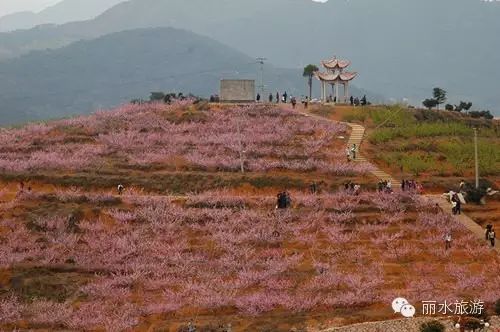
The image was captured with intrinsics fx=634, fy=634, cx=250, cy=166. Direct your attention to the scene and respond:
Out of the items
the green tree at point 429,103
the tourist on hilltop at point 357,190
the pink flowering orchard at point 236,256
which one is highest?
the green tree at point 429,103

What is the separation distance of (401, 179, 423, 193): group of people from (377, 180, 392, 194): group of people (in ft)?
3.47

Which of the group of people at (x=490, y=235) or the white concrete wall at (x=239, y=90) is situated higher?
the white concrete wall at (x=239, y=90)

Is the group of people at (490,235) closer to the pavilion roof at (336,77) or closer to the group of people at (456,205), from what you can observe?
the group of people at (456,205)

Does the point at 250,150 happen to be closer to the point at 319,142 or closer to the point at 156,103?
the point at 319,142

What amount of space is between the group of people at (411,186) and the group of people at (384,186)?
1.06 meters

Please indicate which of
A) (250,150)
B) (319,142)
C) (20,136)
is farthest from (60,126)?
(319,142)

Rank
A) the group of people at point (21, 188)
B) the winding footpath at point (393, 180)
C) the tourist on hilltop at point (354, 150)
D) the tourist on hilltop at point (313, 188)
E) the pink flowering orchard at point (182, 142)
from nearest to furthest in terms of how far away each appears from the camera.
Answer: the winding footpath at point (393, 180) → the group of people at point (21, 188) → the tourist on hilltop at point (313, 188) → the pink flowering orchard at point (182, 142) → the tourist on hilltop at point (354, 150)

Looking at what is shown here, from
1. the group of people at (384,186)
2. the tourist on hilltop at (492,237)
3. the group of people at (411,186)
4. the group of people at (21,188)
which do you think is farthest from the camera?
the group of people at (21,188)

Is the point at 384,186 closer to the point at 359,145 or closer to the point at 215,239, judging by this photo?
the point at 359,145

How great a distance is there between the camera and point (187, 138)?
6450 cm

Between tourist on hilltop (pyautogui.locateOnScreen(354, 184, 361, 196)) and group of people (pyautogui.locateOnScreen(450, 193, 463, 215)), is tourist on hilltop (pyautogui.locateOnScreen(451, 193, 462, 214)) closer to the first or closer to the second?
group of people (pyautogui.locateOnScreen(450, 193, 463, 215))

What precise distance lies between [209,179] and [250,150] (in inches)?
318

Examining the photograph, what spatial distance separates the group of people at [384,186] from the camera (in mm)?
48281

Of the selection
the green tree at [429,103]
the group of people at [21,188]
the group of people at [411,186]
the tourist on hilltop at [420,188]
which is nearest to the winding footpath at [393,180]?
the tourist on hilltop at [420,188]
